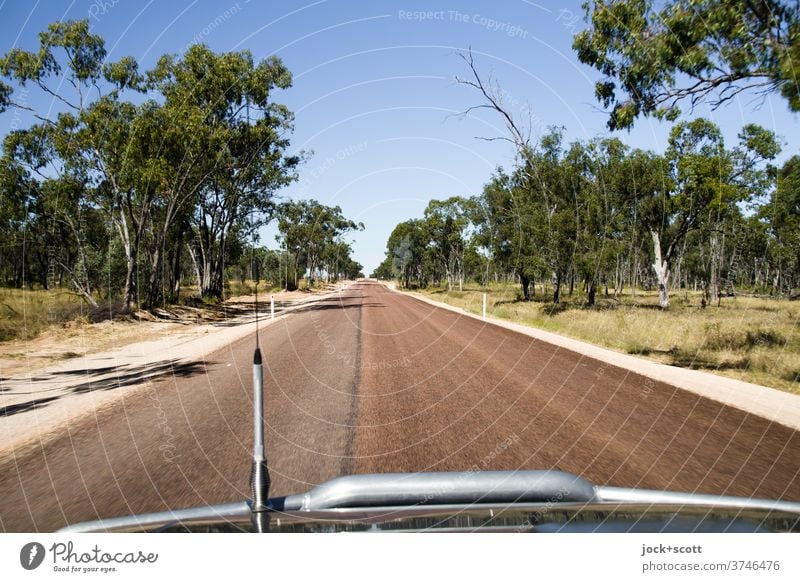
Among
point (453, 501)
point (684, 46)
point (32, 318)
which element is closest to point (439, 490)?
point (453, 501)

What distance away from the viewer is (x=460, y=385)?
8641 millimetres

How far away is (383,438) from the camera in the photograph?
5629mm

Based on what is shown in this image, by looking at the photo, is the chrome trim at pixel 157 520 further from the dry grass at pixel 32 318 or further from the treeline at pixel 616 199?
the treeline at pixel 616 199

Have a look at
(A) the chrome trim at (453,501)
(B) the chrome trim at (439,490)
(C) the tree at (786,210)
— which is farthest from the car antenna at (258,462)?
(C) the tree at (786,210)

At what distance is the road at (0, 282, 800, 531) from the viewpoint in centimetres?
423

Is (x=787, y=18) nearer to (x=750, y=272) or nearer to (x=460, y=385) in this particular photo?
(x=460, y=385)

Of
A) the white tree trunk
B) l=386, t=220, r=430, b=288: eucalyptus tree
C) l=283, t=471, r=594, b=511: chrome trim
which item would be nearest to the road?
l=283, t=471, r=594, b=511: chrome trim

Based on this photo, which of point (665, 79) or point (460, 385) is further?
point (665, 79)

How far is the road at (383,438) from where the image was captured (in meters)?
4.23

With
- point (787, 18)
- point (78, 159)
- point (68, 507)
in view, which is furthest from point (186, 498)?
point (78, 159)

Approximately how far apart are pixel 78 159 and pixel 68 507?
23.8 meters

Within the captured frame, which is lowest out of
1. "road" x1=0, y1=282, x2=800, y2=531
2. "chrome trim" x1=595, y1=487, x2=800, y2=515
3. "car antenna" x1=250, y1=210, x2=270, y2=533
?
"road" x1=0, y1=282, x2=800, y2=531

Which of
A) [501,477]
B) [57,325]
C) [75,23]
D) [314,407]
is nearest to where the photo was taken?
[501,477]

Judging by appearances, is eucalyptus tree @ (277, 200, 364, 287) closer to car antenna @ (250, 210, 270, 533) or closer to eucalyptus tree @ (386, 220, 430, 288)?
eucalyptus tree @ (386, 220, 430, 288)
